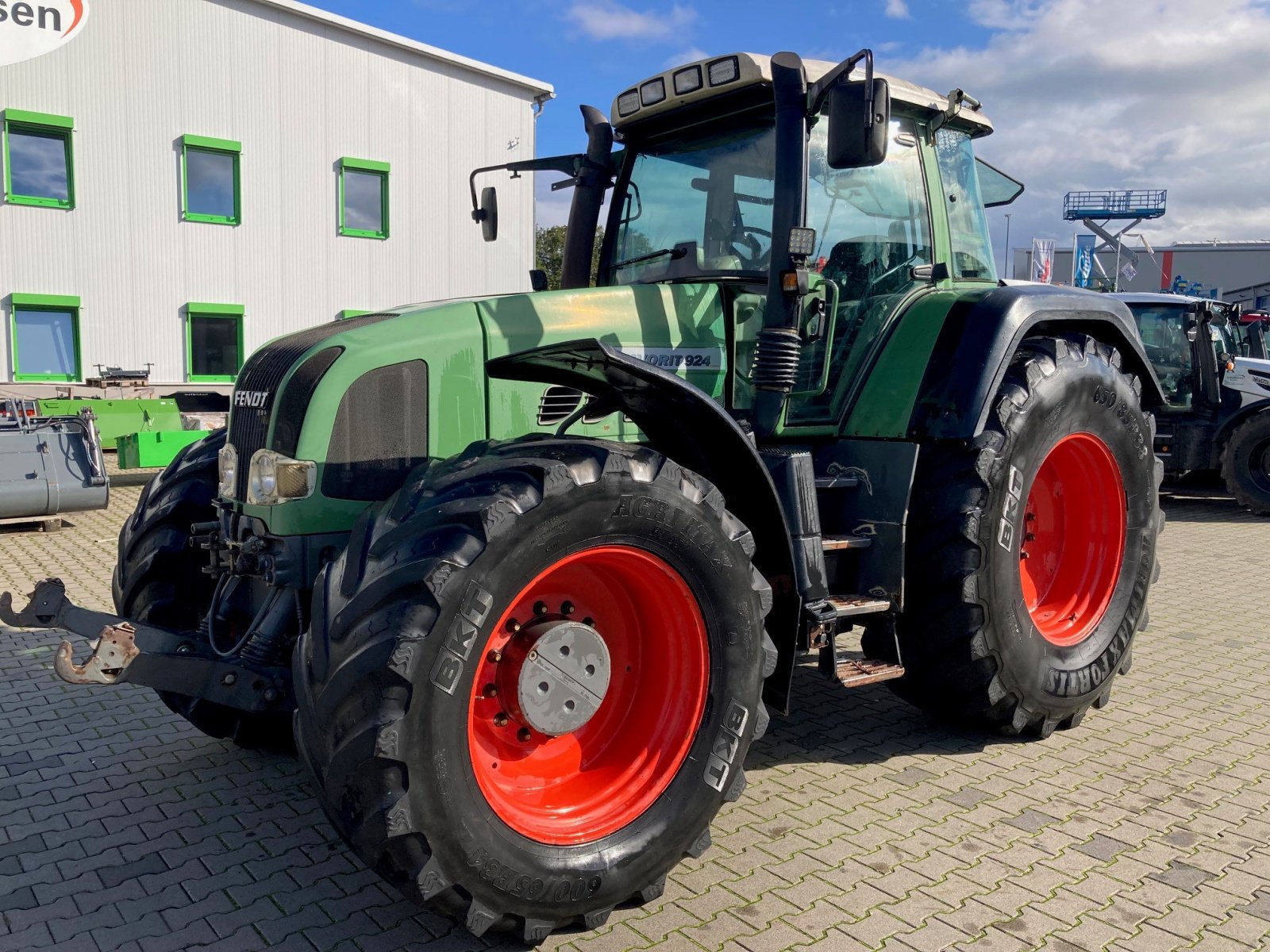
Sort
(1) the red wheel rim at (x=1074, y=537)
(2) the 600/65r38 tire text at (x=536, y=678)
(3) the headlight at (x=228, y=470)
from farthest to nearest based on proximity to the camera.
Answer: (1) the red wheel rim at (x=1074, y=537) < (3) the headlight at (x=228, y=470) < (2) the 600/65r38 tire text at (x=536, y=678)

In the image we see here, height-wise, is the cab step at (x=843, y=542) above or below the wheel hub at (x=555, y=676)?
above

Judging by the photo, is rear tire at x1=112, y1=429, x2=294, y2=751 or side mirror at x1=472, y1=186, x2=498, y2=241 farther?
side mirror at x1=472, y1=186, x2=498, y2=241

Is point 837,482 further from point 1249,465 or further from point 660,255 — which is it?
point 1249,465

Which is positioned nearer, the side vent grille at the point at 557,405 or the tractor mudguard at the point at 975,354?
the side vent grille at the point at 557,405

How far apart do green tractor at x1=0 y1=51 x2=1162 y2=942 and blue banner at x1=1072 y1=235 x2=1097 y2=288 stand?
948 inches

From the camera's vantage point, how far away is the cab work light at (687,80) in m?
4.04

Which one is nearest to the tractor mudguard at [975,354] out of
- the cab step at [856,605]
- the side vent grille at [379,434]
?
the cab step at [856,605]

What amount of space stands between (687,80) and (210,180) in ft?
49.1

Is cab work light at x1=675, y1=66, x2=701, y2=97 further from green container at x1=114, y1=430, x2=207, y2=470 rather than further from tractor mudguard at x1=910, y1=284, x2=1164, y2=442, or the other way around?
green container at x1=114, y1=430, x2=207, y2=470

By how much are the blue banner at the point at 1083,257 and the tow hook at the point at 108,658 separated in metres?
27.3

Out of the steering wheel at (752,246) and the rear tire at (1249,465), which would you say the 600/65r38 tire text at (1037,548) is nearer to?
the steering wheel at (752,246)

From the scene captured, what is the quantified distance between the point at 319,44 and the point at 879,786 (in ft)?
56.0

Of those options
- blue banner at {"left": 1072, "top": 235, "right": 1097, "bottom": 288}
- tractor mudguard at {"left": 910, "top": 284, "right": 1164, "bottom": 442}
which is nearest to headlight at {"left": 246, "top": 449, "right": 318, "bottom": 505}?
tractor mudguard at {"left": 910, "top": 284, "right": 1164, "bottom": 442}

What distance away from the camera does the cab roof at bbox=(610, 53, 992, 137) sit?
388cm
